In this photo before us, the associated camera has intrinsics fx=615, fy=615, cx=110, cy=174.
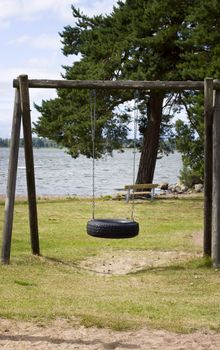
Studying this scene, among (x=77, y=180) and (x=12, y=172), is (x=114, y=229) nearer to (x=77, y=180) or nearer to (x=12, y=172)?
(x=12, y=172)

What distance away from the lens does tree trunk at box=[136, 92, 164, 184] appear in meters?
24.4

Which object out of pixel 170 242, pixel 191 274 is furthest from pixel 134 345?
pixel 170 242

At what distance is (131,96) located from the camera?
23.0 meters

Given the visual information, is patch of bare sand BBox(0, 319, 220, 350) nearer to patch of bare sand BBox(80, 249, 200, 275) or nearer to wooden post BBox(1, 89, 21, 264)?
wooden post BBox(1, 89, 21, 264)

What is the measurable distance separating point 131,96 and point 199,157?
350 centimetres

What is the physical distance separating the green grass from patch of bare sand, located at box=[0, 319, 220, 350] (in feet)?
0.65

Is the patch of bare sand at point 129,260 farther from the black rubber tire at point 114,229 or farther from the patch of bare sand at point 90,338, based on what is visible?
the patch of bare sand at point 90,338

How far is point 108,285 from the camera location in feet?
28.1

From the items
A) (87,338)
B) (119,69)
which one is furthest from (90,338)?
(119,69)

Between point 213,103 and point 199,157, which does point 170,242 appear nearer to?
point 213,103

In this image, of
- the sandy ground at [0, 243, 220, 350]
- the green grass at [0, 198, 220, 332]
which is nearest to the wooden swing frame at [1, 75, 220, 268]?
the green grass at [0, 198, 220, 332]

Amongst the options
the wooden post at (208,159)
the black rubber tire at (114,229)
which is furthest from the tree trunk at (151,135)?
the black rubber tire at (114,229)

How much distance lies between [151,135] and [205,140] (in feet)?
48.2

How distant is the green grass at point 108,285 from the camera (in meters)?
6.44
